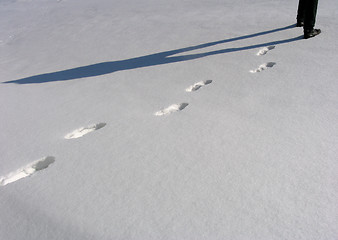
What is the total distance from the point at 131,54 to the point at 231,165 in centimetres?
280

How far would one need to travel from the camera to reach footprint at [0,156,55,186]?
69.5 inches

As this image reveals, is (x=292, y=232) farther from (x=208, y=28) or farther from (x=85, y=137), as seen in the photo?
(x=208, y=28)

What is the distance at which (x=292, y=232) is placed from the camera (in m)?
1.19

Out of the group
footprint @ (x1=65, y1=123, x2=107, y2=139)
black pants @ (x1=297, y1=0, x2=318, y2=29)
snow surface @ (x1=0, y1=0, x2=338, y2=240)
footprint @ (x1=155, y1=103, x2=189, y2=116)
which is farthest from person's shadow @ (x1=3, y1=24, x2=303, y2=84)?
footprint @ (x1=65, y1=123, x2=107, y2=139)

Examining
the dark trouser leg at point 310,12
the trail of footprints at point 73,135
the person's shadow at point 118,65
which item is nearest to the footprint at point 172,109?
the trail of footprints at point 73,135

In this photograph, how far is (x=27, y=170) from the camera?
185cm

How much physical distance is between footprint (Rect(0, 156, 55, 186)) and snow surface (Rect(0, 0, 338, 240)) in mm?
19

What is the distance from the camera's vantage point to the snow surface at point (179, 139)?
4.33ft

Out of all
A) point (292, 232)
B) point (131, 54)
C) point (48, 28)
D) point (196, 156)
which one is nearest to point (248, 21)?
point (131, 54)

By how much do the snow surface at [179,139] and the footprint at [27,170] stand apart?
19 mm

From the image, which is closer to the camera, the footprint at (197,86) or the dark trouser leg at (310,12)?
the footprint at (197,86)

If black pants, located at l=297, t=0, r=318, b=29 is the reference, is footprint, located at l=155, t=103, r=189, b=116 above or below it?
below

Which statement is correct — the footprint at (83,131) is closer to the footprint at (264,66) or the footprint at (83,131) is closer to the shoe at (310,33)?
the footprint at (264,66)

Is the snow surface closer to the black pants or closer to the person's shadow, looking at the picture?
the person's shadow
